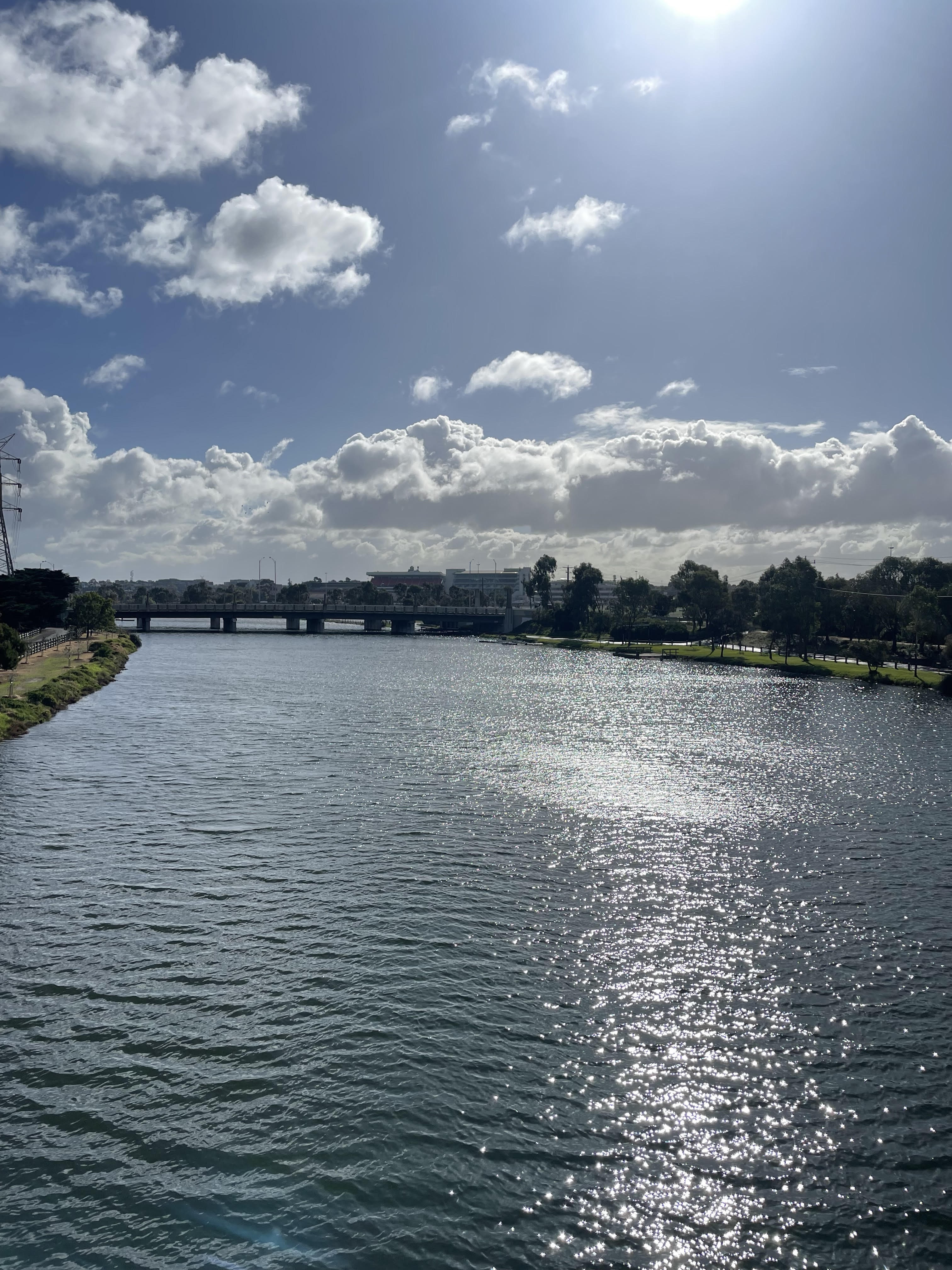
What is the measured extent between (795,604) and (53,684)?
144 metres

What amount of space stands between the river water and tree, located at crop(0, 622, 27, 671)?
52.5m

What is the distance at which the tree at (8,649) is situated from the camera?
333 ft

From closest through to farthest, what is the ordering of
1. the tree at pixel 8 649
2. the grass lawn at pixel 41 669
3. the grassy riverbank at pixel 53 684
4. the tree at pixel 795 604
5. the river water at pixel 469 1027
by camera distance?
1. the river water at pixel 469 1027
2. the grassy riverbank at pixel 53 684
3. the grass lawn at pixel 41 669
4. the tree at pixel 8 649
5. the tree at pixel 795 604

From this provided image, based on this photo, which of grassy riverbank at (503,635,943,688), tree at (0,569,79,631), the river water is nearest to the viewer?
the river water

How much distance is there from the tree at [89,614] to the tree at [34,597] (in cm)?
330

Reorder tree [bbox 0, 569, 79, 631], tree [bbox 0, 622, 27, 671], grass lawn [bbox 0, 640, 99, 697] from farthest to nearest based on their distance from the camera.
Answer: tree [bbox 0, 569, 79, 631], tree [bbox 0, 622, 27, 671], grass lawn [bbox 0, 640, 99, 697]

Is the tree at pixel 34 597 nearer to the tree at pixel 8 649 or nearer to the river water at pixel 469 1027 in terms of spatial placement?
the tree at pixel 8 649

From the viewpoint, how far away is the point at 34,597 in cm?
15638

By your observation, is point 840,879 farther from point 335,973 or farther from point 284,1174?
point 284,1174

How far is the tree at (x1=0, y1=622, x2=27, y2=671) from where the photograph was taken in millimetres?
101438

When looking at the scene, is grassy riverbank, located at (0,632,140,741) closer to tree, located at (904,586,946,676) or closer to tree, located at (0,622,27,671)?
tree, located at (0,622,27,671)

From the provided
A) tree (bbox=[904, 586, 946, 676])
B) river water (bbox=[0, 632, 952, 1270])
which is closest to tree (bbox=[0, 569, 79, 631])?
river water (bbox=[0, 632, 952, 1270])

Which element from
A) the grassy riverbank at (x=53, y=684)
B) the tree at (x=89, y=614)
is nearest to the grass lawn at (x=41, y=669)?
the grassy riverbank at (x=53, y=684)

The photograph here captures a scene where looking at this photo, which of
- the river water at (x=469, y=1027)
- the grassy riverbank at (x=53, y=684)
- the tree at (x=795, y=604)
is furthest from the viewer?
the tree at (x=795, y=604)
